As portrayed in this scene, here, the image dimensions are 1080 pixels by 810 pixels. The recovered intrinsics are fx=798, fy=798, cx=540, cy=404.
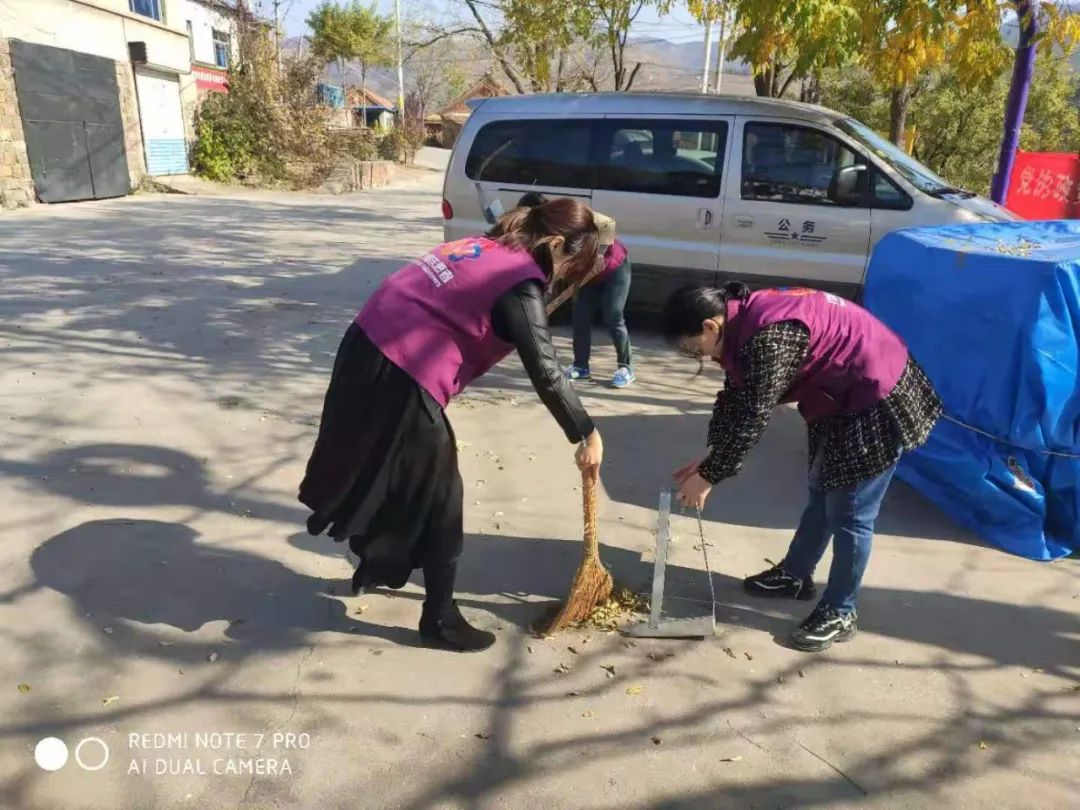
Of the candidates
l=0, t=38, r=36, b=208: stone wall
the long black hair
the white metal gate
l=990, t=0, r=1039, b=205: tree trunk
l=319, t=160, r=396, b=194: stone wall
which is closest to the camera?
the long black hair

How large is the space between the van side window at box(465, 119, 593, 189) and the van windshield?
2.06 m

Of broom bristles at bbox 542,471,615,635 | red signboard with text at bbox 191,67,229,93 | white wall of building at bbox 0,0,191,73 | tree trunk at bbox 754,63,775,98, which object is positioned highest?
white wall of building at bbox 0,0,191,73

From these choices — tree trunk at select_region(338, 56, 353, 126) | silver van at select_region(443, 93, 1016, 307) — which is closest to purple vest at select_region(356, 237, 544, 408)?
silver van at select_region(443, 93, 1016, 307)

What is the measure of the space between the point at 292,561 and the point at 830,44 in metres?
5.70

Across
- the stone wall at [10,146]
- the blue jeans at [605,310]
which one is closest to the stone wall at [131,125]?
the stone wall at [10,146]

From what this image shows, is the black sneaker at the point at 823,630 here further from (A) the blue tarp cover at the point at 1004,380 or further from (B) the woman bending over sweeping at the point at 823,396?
(A) the blue tarp cover at the point at 1004,380

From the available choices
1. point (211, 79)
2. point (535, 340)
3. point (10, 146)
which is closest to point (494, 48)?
point (10, 146)

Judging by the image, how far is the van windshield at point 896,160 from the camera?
6.02m

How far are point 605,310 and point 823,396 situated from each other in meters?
3.03

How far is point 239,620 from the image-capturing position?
114 inches

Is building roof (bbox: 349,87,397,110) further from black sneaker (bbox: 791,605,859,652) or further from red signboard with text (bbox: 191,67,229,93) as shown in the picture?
black sneaker (bbox: 791,605,859,652)

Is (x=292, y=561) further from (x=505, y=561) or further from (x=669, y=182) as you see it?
(x=669, y=182)

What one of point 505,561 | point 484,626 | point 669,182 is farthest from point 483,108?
point 484,626

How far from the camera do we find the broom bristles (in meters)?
2.86
